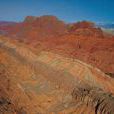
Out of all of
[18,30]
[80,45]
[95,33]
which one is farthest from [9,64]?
[18,30]

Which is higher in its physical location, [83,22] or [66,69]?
[83,22]

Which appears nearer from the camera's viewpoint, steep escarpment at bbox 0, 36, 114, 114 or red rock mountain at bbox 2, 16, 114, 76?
steep escarpment at bbox 0, 36, 114, 114

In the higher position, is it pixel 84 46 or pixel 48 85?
pixel 84 46

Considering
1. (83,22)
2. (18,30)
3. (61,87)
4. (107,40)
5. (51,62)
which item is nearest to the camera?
(61,87)

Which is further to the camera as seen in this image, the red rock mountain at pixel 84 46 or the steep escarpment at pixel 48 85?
the red rock mountain at pixel 84 46

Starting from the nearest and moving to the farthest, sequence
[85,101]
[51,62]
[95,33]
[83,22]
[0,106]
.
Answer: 1. [0,106]
2. [85,101]
3. [51,62]
4. [95,33]
5. [83,22]

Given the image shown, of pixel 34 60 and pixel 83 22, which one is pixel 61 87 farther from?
pixel 83 22

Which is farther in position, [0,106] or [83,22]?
[83,22]

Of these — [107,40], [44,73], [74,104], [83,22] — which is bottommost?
[74,104]
